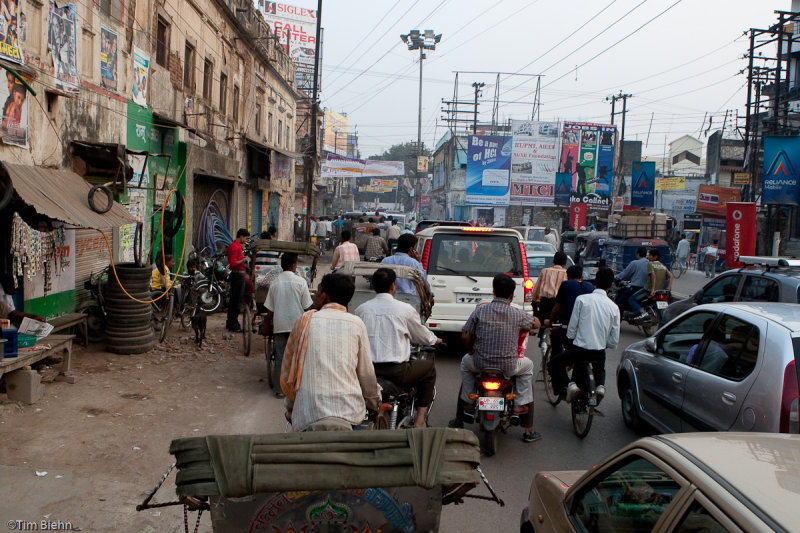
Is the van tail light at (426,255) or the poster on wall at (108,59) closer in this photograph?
the van tail light at (426,255)

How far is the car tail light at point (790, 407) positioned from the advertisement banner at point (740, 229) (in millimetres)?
13213

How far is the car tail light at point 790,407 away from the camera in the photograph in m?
4.56

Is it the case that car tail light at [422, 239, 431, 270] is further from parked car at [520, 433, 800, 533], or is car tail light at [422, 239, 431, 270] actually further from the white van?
parked car at [520, 433, 800, 533]

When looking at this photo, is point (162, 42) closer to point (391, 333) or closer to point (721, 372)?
point (391, 333)

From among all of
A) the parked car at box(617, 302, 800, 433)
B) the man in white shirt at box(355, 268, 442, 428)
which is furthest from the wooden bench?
the parked car at box(617, 302, 800, 433)

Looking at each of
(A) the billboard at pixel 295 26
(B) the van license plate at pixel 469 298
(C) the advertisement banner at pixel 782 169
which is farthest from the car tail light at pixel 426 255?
(A) the billboard at pixel 295 26

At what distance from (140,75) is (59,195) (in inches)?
225

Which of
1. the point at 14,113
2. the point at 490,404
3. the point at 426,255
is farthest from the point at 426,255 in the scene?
the point at 14,113

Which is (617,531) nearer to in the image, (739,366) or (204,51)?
(739,366)

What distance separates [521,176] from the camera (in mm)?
44156

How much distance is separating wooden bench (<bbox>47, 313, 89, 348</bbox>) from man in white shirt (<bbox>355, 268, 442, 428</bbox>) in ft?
18.1

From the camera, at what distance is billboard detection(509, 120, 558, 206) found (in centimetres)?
4378

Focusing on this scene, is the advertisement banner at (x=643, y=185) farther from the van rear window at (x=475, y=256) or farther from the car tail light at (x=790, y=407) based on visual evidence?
the car tail light at (x=790, y=407)

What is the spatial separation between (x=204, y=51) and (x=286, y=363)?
15863 mm
